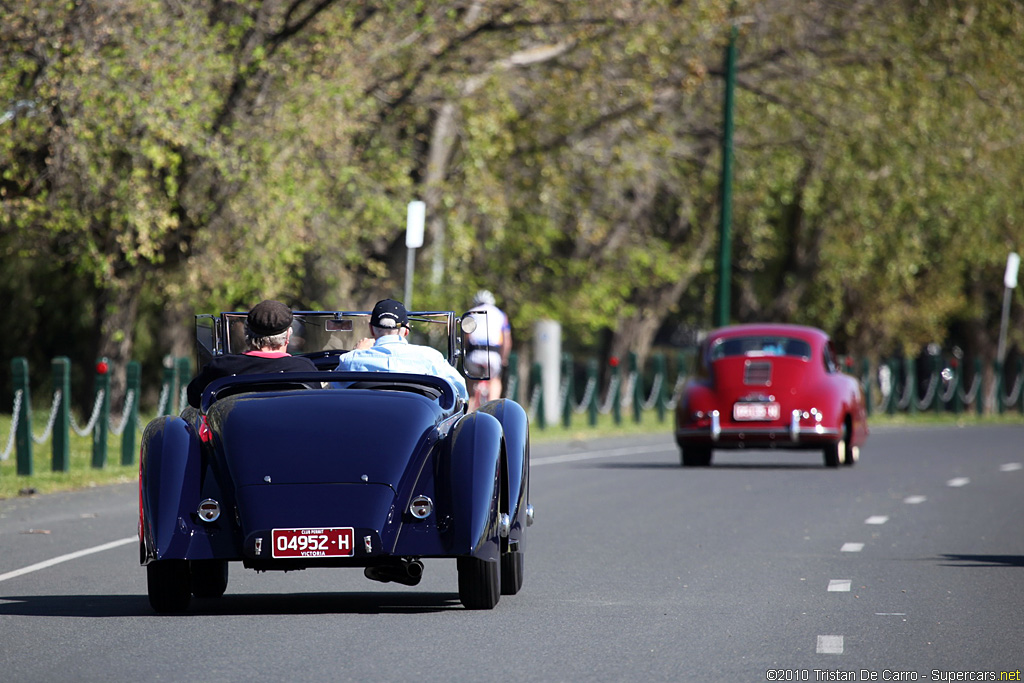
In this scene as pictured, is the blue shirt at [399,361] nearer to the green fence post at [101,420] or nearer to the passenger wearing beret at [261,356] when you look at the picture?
the passenger wearing beret at [261,356]

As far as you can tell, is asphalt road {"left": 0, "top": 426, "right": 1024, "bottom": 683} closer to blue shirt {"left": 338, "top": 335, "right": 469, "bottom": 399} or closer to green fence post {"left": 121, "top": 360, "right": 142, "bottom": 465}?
blue shirt {"left": 338, "top": 335, "right": 469, "bottom": 399}

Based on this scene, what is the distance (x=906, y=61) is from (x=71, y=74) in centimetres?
1876

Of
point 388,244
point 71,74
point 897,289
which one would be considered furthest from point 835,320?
point 71,74

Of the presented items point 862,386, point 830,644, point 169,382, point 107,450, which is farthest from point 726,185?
point 830,644

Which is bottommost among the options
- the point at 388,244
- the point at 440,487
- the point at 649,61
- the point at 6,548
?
the point at 6,548

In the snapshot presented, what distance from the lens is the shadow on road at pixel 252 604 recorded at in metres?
8.58

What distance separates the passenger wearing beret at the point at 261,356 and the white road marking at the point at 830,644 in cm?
287

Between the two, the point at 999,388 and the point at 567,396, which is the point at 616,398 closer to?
the point at 567,396

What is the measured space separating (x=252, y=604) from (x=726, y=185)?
22.4 m

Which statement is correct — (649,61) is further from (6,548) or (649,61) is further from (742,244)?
(6,548)

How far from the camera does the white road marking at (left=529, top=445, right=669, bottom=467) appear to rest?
21000 mm

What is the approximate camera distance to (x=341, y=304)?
26.1 meters

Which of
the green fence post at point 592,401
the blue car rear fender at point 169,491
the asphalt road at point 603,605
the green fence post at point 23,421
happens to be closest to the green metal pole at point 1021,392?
the green fence post at point 592,401

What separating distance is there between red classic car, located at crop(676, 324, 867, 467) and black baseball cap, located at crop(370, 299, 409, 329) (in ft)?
33.6
